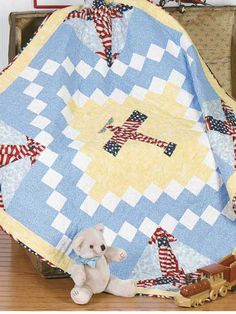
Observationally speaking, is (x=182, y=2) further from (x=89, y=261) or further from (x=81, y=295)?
(x=81, y=295)

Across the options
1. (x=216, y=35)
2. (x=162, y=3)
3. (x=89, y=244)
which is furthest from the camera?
(x=216, y=35)

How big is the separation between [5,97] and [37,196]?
0.40 meters

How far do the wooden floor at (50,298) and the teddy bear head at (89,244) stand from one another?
0.17m

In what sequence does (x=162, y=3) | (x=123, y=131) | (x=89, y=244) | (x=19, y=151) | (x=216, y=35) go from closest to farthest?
(x=89, y=244)
(x=19, y=151)
(x=123, y=131)
(x=162, y=3)
(x=216, y=35)

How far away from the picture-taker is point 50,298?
288 centimetres

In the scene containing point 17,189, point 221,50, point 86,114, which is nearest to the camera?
point 17,189

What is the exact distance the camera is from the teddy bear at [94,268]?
2813mm

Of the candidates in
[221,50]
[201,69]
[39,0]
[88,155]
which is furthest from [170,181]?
[39,0]

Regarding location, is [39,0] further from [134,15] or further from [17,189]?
[17,189]

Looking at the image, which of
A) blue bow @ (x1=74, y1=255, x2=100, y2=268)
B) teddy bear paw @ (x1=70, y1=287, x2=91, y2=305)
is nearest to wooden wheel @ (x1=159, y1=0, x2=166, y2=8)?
blue bow @ (x1=74, y1=255, x2=100, y2=268)

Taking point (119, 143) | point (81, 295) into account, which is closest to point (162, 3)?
point (119, 143)

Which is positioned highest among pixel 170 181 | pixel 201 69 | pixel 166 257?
pixel 201 69

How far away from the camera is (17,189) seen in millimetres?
2902

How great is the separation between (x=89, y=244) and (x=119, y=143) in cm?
39
